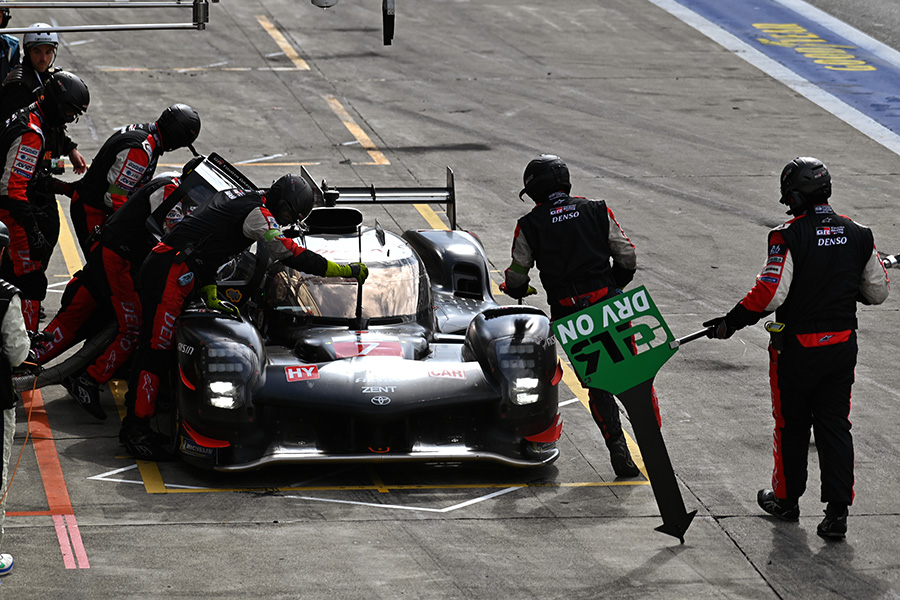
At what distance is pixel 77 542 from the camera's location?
721cm

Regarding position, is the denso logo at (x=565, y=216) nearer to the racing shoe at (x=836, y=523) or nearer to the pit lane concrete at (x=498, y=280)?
the pit lane concrete at (x=498, y=280)

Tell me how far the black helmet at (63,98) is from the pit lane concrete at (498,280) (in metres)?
2.10

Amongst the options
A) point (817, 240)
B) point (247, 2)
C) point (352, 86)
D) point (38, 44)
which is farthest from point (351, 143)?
point (817, 240)

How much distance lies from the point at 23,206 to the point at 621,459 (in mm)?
4929

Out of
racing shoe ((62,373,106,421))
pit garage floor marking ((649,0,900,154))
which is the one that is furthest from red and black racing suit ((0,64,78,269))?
pit garage floor marking ((649,0,900,154))

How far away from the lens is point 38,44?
11.5 metres

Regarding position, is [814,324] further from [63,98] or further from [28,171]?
[28,171]

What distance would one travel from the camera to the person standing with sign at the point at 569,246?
8.75 m

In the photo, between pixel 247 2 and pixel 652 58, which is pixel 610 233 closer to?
pixel 652 58

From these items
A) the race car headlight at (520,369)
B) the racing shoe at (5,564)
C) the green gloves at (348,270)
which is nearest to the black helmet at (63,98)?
the green gloves at (348,270)

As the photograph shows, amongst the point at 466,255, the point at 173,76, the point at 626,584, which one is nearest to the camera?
the point at 626,584

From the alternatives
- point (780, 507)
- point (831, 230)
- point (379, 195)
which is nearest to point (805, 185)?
point (831, 230)

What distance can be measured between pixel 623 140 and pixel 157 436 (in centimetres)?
1153

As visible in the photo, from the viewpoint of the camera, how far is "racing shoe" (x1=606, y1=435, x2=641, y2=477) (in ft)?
27.9
